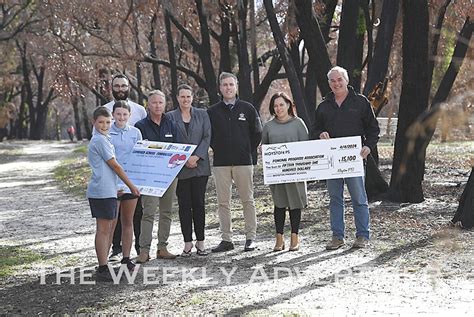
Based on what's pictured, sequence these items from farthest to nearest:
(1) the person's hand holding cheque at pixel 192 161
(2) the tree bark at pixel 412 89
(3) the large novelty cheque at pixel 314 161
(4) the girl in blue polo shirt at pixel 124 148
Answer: (2) the tree bark at pixel 412 89 < (3) the large novelty cheque at pixel 314 161 < (1) the person's hand holding cheque at pixel 192 161 < (4) the girl in blue polo shirt at pixel 124 148

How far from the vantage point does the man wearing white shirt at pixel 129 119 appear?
9555 millimetres

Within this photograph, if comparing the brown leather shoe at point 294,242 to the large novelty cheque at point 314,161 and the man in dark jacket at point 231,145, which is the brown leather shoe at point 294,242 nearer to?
the man in dark jacket at point 231,145

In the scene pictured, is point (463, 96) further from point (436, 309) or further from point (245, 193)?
point (245, 193)

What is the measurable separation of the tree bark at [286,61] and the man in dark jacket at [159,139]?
6098mm

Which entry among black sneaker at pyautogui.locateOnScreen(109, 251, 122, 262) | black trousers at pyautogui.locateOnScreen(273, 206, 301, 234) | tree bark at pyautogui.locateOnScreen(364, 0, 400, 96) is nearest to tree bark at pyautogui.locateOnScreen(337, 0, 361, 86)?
tree bark at pyautogui.locateOnScreen(364, 0, 400, 96)

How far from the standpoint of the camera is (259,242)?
10.6 meters

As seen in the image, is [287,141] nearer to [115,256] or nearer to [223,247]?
[223,247]

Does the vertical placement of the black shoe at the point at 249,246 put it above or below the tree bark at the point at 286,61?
below

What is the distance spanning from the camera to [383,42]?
46.7 ft

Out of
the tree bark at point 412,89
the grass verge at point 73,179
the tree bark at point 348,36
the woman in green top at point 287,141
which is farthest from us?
the grass verge at point 73,179

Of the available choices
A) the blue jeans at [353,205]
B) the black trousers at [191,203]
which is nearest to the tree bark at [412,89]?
the blue jeans at [353,205]

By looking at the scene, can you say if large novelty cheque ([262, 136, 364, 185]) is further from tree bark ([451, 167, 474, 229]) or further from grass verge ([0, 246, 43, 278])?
grass verge ([0, 246, 43, 278])

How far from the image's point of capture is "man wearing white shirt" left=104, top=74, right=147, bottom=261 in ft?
31.3

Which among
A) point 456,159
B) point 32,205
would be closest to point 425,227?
point 32,205
